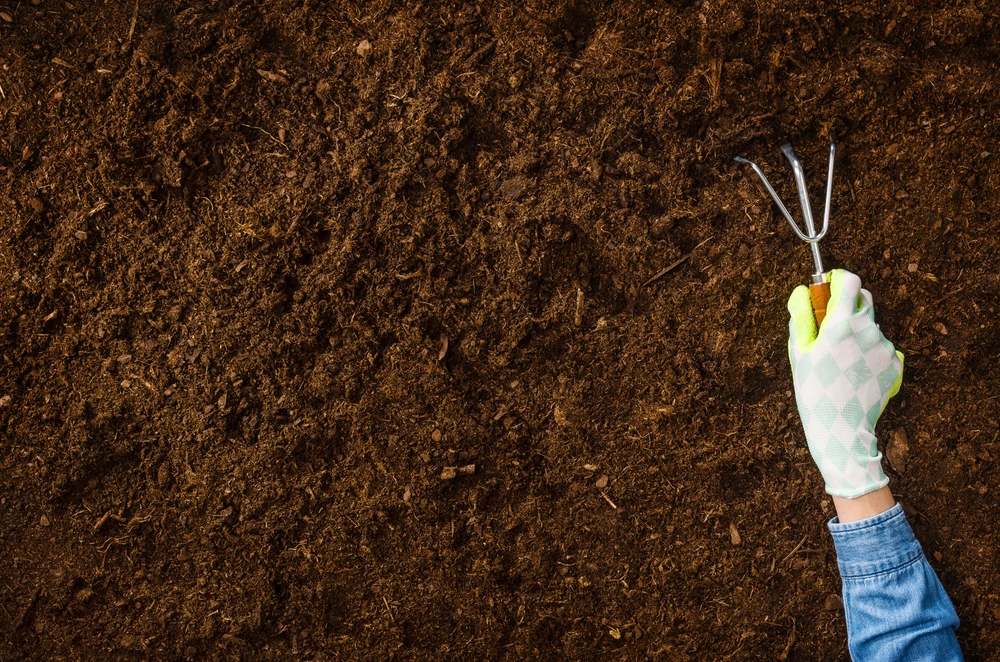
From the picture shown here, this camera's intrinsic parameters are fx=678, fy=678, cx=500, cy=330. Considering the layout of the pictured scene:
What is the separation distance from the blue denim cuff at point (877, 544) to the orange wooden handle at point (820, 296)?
0.46m

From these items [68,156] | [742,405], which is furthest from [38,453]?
[742,405]

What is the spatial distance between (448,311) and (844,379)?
89 centimetres

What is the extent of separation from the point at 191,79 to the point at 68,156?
339 millimetres

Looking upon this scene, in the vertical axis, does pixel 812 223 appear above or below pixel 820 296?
above

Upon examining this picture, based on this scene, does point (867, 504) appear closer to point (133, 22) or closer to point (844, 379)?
point (844, 379)

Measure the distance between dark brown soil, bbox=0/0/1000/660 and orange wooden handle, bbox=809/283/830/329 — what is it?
9 centimetres

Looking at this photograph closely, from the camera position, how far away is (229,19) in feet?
5.19

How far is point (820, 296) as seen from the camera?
1.50 meters

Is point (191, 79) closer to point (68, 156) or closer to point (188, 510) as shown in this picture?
point (68, 156)

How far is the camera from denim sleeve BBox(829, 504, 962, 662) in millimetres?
1470

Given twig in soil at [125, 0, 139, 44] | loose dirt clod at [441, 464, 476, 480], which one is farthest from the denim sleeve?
twig in soil at [125, 0, 139, 44]

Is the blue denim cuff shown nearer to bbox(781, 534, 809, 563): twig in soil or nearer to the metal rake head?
bbox(781, 534, 809, 563): twig in soil

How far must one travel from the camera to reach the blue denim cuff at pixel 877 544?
1.50m

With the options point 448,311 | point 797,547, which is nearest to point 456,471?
point 448,311
